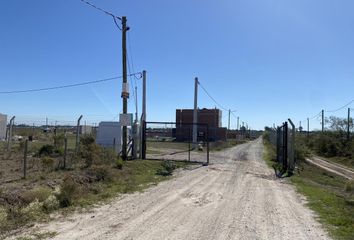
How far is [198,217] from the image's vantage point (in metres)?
9.76

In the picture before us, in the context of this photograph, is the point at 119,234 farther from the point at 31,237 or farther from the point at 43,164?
the point at 43,164

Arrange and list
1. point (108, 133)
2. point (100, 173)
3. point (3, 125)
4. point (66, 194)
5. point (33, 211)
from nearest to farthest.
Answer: point (33, 211) < point (66, 194) < point (100, 173) < point (108, 133) < point (3, 125)

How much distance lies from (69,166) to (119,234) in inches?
426

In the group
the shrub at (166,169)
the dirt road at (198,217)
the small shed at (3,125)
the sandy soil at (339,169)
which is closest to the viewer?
the dirt road at (198,217)

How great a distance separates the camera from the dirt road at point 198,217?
8.16 metres

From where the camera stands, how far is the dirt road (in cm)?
816

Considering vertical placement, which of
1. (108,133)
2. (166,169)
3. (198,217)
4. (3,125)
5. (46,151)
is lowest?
(198,217)

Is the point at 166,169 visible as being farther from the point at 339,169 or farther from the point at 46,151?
the point at 339,169

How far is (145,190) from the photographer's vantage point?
14.2 meters

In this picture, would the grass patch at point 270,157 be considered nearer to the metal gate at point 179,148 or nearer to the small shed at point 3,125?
the metal gate at point 179,148

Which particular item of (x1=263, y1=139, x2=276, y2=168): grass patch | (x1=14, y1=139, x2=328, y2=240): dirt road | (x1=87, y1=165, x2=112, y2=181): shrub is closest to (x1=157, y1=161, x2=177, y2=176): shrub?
(x1=87, y1=165, x2=112, y2=181): shrub

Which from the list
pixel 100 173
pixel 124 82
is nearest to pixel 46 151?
pixel 124 82

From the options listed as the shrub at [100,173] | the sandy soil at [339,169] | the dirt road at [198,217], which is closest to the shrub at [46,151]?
the shrub at [100,173]

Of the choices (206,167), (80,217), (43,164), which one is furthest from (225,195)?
(206,167)
